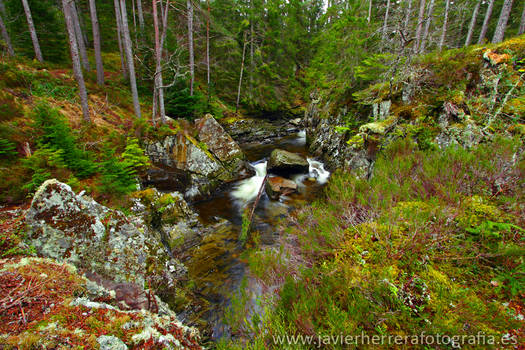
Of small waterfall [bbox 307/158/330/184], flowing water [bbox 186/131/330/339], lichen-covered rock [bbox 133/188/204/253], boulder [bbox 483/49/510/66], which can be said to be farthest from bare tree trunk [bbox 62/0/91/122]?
boulder [bbox 483/49/510/66]

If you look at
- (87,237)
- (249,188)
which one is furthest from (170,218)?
(249,188)

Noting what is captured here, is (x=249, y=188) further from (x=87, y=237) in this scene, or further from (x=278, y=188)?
(x=87, y=237)

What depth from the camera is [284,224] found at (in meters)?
6.79

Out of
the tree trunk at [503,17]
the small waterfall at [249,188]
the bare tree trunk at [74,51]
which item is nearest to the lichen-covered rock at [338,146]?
the small waterfall at [249,188]

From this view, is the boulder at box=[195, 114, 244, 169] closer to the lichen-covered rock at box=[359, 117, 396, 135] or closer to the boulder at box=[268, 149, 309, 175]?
the boulder at box=[268, 149, 309, 175]

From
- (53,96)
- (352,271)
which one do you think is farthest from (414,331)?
(53,96)

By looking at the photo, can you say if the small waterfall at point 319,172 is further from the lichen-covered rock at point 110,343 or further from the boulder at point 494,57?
the lichen-covered rock at point 110,343

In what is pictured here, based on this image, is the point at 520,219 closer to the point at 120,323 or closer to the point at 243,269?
the point at 120,323

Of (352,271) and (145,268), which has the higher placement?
(352,271)

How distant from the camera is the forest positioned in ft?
6.39

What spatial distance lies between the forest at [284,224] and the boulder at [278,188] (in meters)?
0.05

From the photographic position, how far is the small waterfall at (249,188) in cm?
993

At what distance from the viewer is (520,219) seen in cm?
232

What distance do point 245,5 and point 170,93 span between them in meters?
14.0
